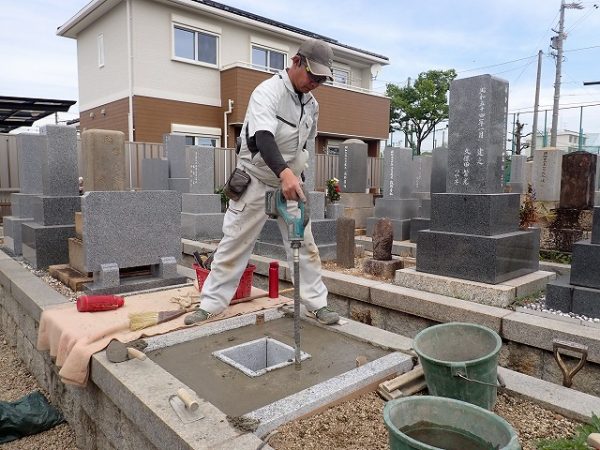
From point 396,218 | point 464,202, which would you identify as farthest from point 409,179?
point 464,202

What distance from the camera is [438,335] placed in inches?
101

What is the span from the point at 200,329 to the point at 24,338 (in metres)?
2.38

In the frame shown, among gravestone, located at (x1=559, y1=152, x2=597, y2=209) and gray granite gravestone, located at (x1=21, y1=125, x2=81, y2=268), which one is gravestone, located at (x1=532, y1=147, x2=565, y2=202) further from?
gray granite gravestone, located at (x1=21, y1=125, x2=81, y2=268)

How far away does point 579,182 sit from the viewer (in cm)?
754

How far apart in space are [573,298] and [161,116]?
12.5 metres

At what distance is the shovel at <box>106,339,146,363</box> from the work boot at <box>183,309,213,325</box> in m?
0.61

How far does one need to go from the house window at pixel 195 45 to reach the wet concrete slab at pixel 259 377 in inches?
503

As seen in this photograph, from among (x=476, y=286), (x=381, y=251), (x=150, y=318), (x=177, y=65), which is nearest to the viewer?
(x=150, y=318)

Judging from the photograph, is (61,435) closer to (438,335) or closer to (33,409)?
(33,409)

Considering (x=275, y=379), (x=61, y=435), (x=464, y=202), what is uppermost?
(x=464, y=202)

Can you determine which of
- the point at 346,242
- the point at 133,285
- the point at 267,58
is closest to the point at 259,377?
the point at 133,285

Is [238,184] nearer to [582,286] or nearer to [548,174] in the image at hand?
[582,286]

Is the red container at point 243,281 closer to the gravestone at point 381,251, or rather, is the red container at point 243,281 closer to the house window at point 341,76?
the gravestone at point 381,251

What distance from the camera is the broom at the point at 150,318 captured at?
327 centimetres
